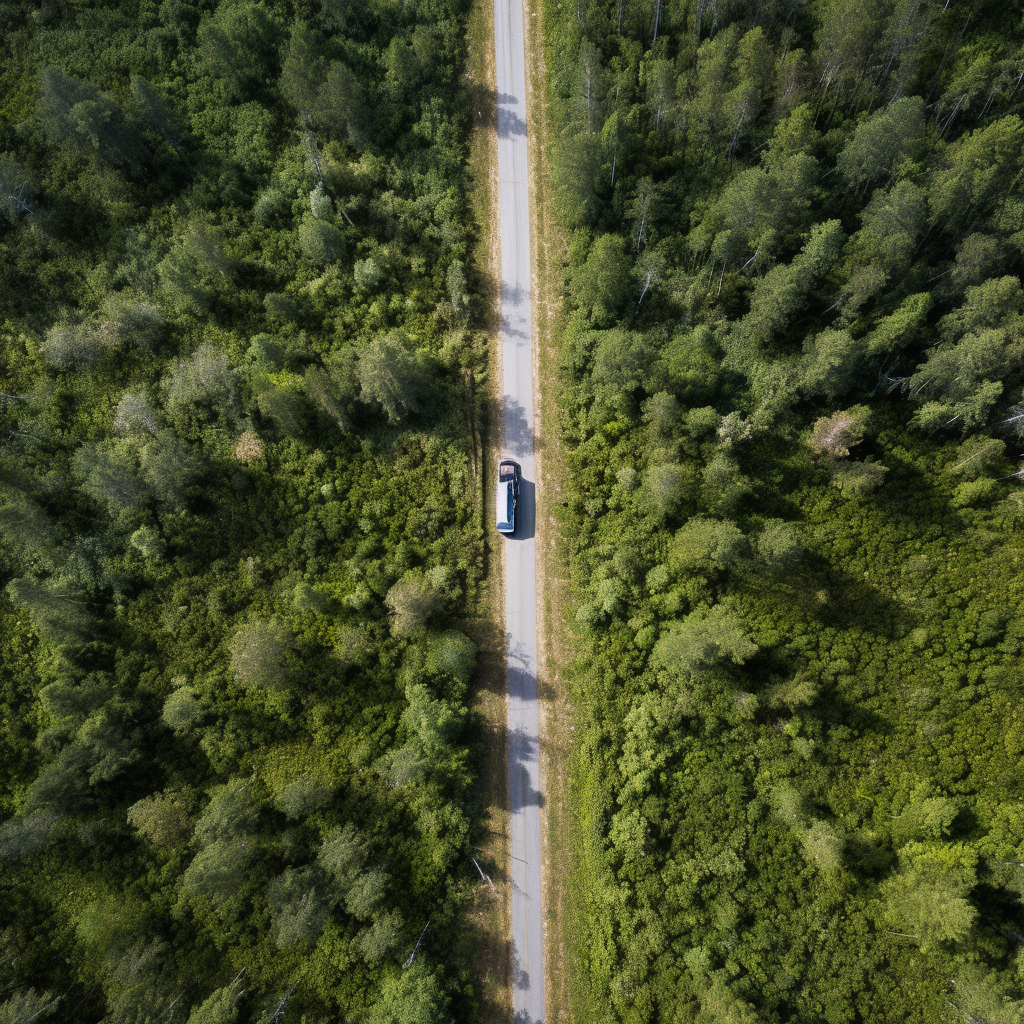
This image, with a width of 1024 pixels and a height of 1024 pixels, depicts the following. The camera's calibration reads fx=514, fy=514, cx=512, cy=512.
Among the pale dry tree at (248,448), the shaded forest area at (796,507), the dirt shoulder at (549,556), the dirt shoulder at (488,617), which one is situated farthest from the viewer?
the pale dry tree at (248,448)

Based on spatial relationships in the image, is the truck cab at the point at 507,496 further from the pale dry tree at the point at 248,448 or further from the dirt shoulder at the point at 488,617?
the pale dry tree at the point at 248,448

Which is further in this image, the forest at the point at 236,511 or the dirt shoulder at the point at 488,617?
the dirt shoulder at the point at 488,617

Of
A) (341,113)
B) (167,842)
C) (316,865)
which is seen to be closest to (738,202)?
(341,113)

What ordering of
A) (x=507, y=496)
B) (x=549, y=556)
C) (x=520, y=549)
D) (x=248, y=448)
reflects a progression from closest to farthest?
(x=507, y=496), (x=549, y=556), (x=520, y=549), (x=248, y=448)

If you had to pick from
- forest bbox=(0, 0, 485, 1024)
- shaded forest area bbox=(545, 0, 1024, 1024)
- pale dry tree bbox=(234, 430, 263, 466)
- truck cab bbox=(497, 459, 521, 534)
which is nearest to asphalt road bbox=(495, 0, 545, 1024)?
truck cab bbox=(497, 459, 521, 534)

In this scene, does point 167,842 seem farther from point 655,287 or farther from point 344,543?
point 655,287

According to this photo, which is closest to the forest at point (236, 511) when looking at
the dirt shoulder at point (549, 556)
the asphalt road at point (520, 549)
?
the asphalt road at point (520, 549)

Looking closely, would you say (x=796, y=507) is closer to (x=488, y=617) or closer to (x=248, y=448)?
(x=488, y=617)

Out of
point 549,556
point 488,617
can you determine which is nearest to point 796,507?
point 549,556
